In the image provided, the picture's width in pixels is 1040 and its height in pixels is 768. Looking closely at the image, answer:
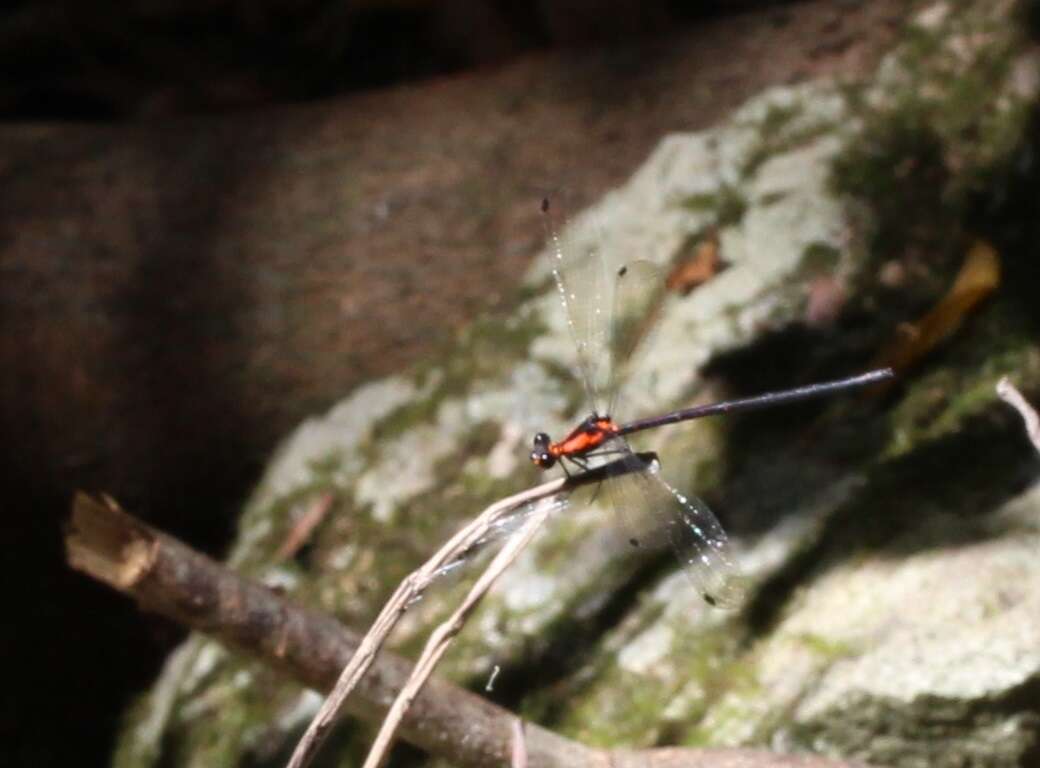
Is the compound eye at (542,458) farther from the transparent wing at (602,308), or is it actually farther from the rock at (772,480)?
the rock at (772,480)

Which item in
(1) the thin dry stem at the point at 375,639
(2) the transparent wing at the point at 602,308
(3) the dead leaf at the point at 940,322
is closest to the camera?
(1) the thin dry stem at the point at 375,639

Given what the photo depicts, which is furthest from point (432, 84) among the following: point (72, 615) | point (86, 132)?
point (72, 615)

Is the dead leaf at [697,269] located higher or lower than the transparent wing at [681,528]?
higher

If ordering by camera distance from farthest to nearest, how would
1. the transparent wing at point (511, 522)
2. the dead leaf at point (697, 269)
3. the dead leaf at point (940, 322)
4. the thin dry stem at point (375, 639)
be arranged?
1. the dead leaf at point (697, 269)
2. the dead leaf at point (940, 322)
3. the transparent wing at point (511, 522)
4. the thin dry stem at point (375, 639)

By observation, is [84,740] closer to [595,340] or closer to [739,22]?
[595,340]

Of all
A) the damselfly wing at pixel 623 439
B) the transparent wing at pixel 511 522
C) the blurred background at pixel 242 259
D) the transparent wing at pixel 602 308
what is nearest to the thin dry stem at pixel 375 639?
the transparent wing at pixel 511 522

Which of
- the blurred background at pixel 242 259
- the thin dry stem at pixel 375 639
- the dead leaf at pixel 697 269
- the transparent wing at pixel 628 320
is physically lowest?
the thin dry stem at pixel 375 639

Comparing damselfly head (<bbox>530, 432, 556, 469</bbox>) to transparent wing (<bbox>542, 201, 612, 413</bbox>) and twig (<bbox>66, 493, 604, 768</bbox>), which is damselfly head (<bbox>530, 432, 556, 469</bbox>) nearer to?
transparent wing (<bbox>542, 201, 612, 413</bbox>)
